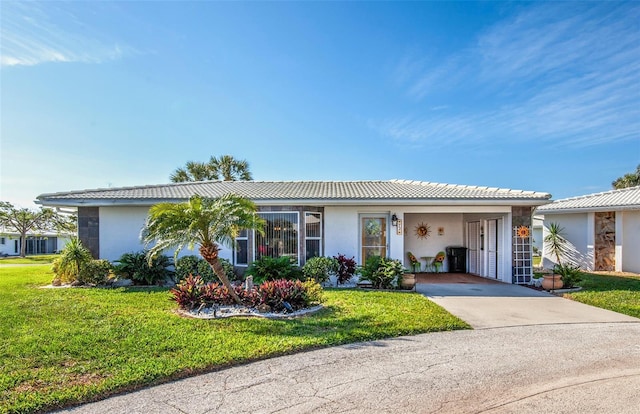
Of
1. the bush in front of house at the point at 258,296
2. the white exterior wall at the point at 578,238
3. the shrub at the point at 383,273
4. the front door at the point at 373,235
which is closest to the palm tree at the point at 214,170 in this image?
the front door at the point at 373,235

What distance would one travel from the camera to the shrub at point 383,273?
10.7m

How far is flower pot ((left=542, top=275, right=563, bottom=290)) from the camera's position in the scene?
10898mm

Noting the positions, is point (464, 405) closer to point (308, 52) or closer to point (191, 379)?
point (191, 379)

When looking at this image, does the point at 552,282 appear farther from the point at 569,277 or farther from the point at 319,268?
the point at 319,268

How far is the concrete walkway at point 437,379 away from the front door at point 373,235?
6.16 m

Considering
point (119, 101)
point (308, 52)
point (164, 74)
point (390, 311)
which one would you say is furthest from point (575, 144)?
point (119, 101)

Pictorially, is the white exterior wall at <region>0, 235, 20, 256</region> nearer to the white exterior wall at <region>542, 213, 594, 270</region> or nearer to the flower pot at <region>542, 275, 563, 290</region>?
the flower pot at <region>542, 275, 563, 290</region>

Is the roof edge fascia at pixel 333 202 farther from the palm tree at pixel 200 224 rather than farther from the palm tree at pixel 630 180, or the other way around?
the palm tree at pixel 630 180

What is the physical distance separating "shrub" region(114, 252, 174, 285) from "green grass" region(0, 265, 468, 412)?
1.98m

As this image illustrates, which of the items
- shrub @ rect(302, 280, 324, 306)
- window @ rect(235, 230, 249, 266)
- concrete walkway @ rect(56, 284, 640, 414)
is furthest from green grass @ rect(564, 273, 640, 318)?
window @ rect(235, 230, 249, 266)


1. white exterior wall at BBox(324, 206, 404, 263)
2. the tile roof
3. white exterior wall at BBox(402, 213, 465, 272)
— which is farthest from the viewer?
white exterior wall at BBox(402, 213, 465, 272)

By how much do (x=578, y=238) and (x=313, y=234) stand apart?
47.7ft

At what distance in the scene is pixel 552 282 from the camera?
10.9m

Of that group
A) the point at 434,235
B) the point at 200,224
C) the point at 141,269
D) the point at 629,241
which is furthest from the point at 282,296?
the point at 629,241
